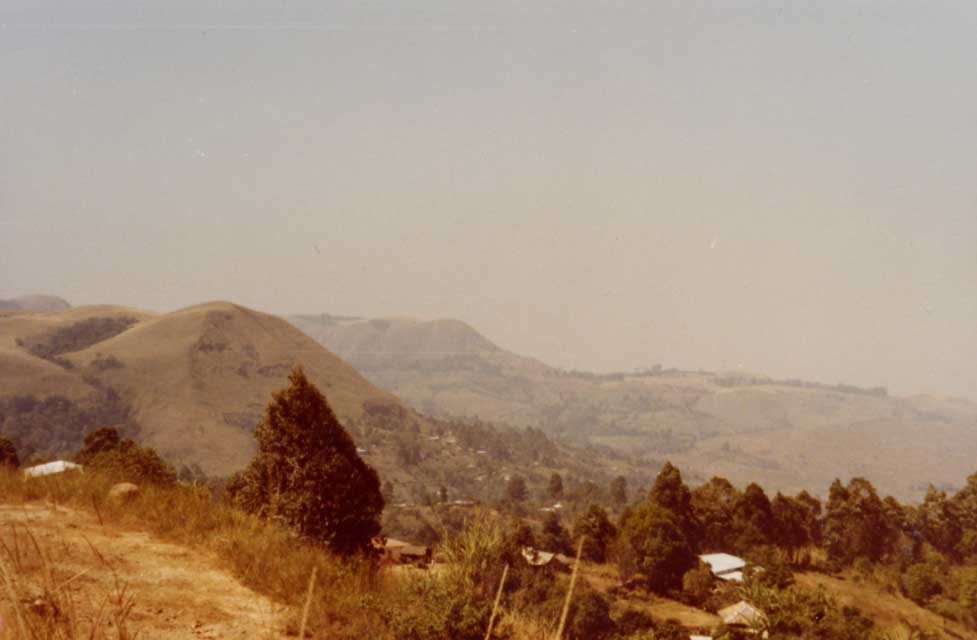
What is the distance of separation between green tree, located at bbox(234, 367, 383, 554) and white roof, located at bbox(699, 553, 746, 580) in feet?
150

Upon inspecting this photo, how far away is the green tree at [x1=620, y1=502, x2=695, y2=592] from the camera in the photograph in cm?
5072

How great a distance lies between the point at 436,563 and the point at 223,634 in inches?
127

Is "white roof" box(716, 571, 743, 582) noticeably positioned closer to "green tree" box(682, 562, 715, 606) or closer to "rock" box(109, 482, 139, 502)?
"green tree" box(682, 562, 715, 606)

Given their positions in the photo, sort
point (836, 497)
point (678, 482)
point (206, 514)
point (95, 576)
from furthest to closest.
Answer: point (836, 497) → point (678, 482) → point (206, 514) → point (95, 576)

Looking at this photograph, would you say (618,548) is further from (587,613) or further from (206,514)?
(206,514)

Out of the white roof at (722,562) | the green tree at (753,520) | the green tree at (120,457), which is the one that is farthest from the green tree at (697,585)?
the green tree at (120,457)

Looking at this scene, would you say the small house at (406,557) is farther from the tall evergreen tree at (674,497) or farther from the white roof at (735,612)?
the tall evergreen tree at (674,497)

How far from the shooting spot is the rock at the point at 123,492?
1188 cm

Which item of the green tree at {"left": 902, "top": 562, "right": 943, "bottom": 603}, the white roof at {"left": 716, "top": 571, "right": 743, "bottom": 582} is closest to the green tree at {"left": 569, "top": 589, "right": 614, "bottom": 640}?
the white roof at {"left": 716, "top": 571, "right": 743, "bottom": 582}

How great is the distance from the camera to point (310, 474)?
16.4 meters

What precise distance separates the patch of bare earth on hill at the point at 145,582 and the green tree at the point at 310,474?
5.32 metres

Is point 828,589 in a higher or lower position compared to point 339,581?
lower

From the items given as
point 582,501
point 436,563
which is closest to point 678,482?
point 436,563

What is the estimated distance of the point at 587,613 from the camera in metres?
31.2
